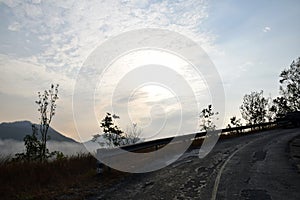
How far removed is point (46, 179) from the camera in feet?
31.9

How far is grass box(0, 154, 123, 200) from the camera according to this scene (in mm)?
7930

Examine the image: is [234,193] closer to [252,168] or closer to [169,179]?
[169,179]

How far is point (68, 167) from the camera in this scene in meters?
11.4

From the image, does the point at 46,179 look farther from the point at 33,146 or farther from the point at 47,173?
the point at 33,146

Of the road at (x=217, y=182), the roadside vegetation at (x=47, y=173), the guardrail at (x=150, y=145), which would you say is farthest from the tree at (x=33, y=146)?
the road at (x=217, y=182)

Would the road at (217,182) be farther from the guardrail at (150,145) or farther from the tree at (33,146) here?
the tree at (33,146)

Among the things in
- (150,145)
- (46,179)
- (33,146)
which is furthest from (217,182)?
(33,146)

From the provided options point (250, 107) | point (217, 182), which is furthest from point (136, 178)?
point (250, 107)

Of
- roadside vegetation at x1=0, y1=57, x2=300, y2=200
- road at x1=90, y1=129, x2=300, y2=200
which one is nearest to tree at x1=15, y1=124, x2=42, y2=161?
roadside vegetation at x1=0, y1=57, x2=300, y2=200

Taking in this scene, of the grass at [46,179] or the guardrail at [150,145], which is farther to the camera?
the guardrail at [150,145]

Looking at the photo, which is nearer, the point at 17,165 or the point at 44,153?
the point at 17,165

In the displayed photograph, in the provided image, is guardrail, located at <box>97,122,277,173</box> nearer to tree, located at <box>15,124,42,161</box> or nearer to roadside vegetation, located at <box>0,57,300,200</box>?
roadside vegetation, located at <box>0,57,300,200</box>

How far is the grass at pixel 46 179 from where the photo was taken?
793cm

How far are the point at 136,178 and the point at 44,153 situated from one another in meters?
9.62
